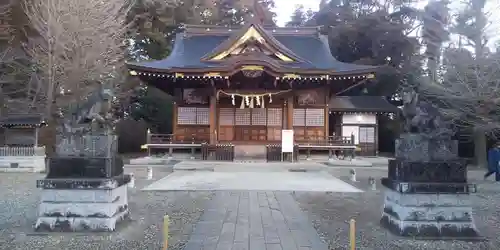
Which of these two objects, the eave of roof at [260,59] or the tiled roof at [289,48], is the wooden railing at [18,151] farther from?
the tiled roof at [289,48]

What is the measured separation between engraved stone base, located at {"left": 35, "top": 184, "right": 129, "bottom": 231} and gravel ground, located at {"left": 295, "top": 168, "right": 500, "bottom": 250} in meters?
3.86

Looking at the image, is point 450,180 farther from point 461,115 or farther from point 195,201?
point 461,115

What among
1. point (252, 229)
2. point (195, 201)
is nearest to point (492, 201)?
point (252, 229)

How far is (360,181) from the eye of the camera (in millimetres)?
14648

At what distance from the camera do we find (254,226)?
737cm

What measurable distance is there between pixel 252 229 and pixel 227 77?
14940 millimetres

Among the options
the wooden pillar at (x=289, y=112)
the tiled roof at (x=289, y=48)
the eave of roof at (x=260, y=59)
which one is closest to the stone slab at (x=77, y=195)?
the eave of roof at (x=260, y=59)

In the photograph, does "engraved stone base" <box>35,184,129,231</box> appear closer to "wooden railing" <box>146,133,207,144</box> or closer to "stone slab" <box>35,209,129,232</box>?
"stone slab" <box>35,209,129,232</box>

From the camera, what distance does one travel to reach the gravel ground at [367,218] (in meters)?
6.32

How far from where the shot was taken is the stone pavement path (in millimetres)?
6180

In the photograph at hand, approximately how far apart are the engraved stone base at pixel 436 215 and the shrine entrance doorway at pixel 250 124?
54.5 ft

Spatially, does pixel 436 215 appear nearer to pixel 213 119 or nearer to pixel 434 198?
pixel 434 198

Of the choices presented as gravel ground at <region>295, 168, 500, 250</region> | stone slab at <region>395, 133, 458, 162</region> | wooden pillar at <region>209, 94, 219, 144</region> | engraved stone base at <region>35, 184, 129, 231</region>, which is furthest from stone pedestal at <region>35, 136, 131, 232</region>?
wooden pillar at <region>209, 94, 219, 144</region>

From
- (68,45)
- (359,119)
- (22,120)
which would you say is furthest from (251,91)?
(22,120)
